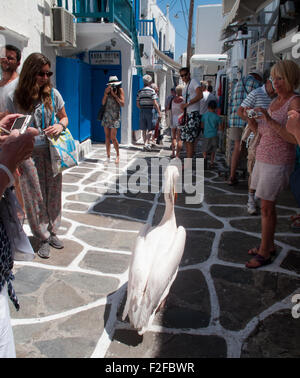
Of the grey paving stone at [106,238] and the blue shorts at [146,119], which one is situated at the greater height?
the blue shorts at [146,119]

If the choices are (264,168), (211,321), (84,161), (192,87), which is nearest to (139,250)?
(211,321)

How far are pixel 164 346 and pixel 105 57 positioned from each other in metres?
10.3

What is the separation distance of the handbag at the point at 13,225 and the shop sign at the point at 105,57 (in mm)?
10392

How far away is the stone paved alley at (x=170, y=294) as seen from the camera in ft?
8.82

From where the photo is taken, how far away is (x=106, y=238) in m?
4.64

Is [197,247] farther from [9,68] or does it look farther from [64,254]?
[9,68]

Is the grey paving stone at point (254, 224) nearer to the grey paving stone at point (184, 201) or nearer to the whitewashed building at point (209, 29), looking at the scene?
the grey paving stone at point (184, 201)

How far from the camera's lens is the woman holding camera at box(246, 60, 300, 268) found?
3264 mm

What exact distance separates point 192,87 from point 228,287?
529cm

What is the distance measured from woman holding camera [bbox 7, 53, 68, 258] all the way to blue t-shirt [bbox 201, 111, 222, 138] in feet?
17.6

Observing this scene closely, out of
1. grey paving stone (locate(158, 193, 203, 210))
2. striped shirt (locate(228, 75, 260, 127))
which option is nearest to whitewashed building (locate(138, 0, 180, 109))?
striped shirt (locate(228, 75, 260, 127))

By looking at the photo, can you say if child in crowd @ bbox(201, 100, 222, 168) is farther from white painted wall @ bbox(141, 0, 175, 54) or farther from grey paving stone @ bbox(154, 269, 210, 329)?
white painted wall @ bbox(141, 0, 175, 54)

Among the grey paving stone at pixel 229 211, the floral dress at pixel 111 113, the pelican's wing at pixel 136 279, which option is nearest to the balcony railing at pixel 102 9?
the floral dress at pixel 111 113

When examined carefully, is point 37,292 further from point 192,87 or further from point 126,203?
point 192,87
